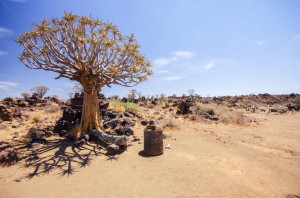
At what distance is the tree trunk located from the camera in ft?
26.7

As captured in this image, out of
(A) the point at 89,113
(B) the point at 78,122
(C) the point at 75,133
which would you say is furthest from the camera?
(B) the point at 78,122

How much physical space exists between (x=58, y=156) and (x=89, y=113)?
7.76ft

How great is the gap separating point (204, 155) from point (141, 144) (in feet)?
7.98

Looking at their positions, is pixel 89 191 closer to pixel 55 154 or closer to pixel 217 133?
pixel 55 154

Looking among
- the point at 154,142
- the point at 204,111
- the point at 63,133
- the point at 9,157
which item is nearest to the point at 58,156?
the point at 9,157

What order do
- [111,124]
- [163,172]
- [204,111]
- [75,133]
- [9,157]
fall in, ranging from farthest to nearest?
1. [204,111]
2. [111,124]
3. [75,133]
4. [9,157]
5. [163,172]

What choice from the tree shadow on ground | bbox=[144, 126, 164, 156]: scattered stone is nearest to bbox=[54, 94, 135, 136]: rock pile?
the tree shadow on ground

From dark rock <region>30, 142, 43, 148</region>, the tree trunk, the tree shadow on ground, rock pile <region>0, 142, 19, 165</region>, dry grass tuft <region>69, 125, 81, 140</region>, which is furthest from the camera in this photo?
the tree trunk

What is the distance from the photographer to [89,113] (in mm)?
8203

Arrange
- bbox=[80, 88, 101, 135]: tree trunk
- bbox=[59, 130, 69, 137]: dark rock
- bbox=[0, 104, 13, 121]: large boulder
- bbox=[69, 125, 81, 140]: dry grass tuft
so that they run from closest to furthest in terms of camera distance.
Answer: bbox=[69, 125, 81, 140]: dry grass tuft → bbox=[80, 88, 101, 135]: tree trunk → bbox=[59, 130, 69, 137]: dark rock → bbox=[0, 104, 13, 121]: large boulder

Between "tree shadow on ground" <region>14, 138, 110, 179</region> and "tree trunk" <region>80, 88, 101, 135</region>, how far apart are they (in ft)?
2.54

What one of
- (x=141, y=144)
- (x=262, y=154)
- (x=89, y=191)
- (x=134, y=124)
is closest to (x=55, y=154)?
(x=89, y=191)

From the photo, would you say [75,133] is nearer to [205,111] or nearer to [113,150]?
[113,150]

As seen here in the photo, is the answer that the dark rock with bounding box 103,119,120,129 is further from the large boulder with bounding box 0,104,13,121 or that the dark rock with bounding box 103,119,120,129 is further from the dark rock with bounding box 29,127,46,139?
the large boulder with bounding box 0,104,13,121
